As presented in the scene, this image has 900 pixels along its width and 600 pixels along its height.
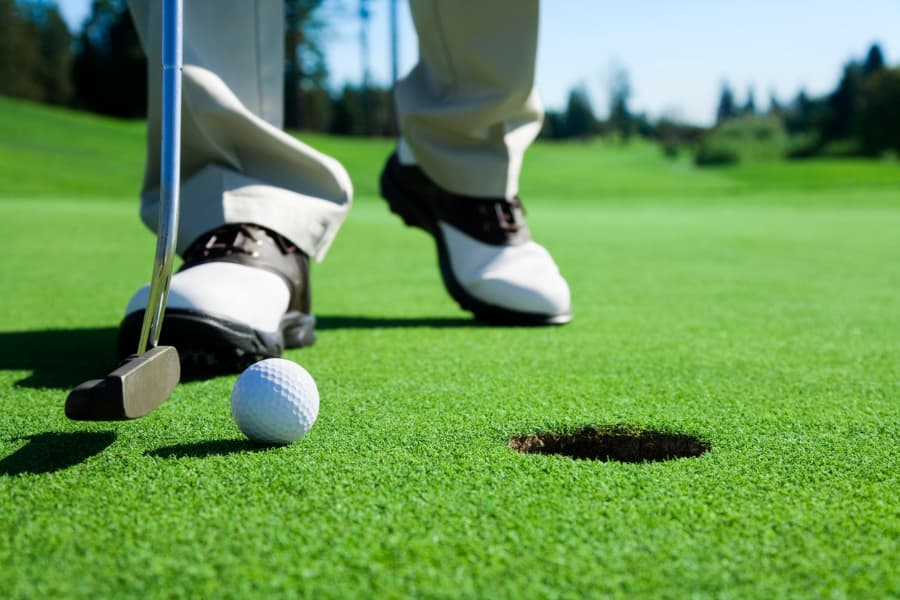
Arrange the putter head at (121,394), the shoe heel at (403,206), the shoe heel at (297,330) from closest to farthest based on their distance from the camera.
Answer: the putter head at (121,394), the shoe heel at (297,330), the shoe heel at (403,206)

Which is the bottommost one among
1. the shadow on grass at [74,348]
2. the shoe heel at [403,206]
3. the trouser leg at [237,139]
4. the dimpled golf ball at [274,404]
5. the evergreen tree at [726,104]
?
the shadow on grass at [74,348]

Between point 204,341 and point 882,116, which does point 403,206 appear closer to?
point 204,341

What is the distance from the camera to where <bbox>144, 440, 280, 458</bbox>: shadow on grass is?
1.31m

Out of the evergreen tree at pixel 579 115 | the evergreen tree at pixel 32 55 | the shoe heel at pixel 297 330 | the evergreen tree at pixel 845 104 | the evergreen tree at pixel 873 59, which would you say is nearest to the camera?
the shoe heel at pixel 297 330

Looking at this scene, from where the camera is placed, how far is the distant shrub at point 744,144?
114ft

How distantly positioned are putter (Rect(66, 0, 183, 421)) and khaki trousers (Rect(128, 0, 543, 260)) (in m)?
0.75

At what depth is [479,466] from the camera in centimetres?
125

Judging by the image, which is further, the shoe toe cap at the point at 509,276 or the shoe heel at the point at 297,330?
the shoe toe cap at the point at 509,276

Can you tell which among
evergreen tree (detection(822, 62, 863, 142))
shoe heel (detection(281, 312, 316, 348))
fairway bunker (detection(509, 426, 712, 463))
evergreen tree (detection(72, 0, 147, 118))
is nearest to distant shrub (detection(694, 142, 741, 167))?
evergreen tree (detection(822, 62, 863, 142))

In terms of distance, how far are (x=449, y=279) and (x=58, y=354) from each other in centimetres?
118

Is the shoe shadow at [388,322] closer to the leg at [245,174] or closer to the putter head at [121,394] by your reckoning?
the leg at [245,174]

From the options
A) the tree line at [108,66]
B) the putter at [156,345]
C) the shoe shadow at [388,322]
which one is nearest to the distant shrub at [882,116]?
the tree line at [108,66]

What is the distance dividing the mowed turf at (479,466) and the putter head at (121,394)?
0.08 m

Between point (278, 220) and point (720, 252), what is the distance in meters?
3.56
